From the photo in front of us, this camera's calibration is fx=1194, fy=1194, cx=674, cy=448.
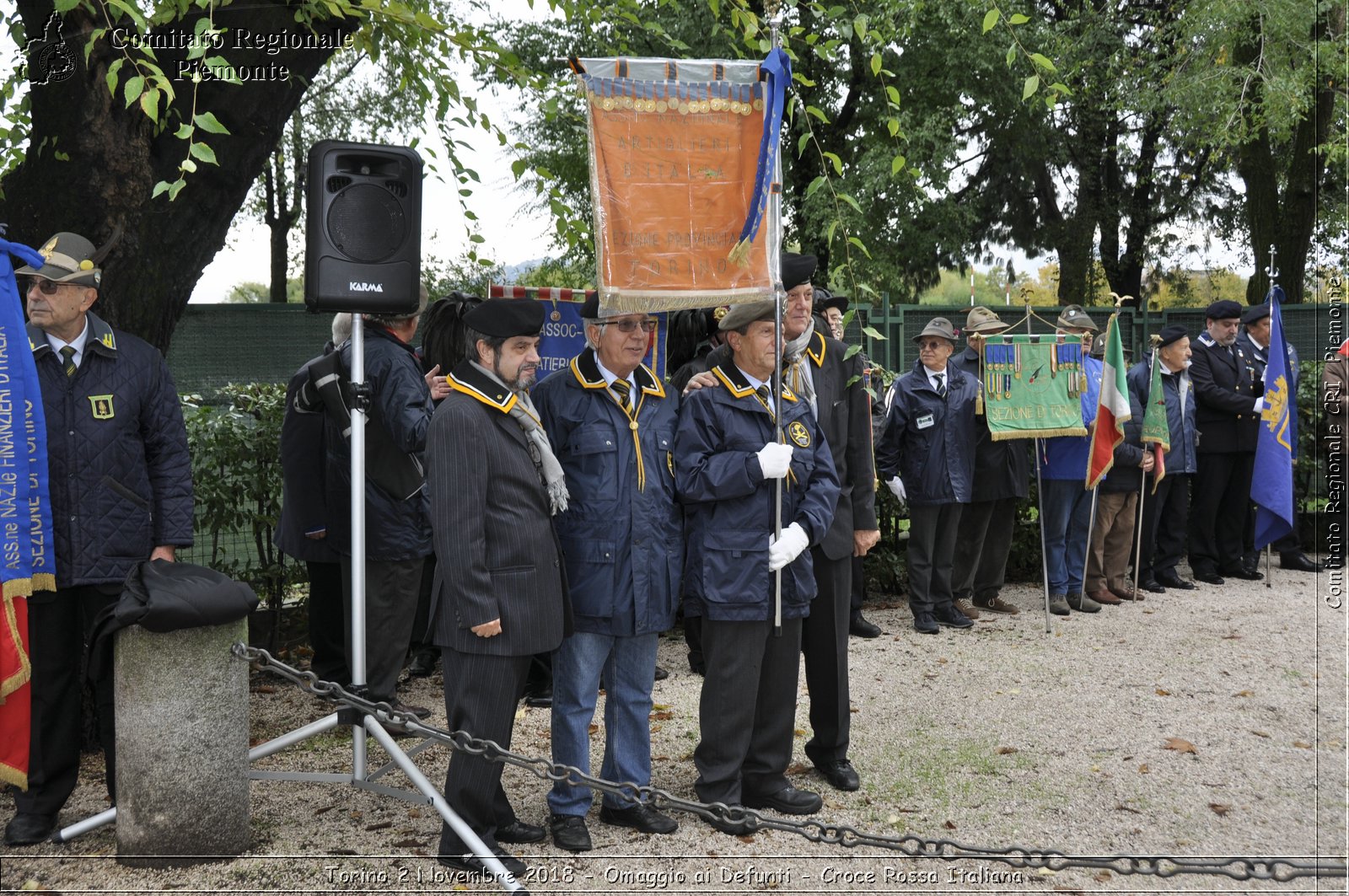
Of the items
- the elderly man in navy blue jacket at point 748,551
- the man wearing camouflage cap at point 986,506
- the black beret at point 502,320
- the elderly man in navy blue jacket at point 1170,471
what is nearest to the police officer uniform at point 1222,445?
the elderly man in navy blue jacket at point 1170,471

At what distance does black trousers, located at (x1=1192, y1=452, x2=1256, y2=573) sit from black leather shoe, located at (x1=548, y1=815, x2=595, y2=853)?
792 cm

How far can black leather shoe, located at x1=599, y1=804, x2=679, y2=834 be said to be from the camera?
193 inches

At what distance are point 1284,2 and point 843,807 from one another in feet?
57.6

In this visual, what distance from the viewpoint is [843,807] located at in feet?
Result: 17.2

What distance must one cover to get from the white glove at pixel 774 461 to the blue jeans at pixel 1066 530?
524cm

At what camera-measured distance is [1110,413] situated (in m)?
9.09

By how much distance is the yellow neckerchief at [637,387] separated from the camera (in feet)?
15.6

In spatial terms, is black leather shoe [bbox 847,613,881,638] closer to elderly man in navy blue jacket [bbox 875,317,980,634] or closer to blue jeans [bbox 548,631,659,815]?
elderly man in navy blue jacket [bbox 875,317,980,634]

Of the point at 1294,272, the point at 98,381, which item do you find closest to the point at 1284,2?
the point at 1294,272

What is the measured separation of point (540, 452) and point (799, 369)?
1.46m

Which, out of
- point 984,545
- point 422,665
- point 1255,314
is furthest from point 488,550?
point 1255,314

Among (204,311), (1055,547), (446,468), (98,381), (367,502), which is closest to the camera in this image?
(446,468)

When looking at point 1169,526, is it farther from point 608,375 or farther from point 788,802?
point 608,375

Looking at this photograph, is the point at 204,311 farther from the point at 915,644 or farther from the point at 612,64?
the point at 612,64
